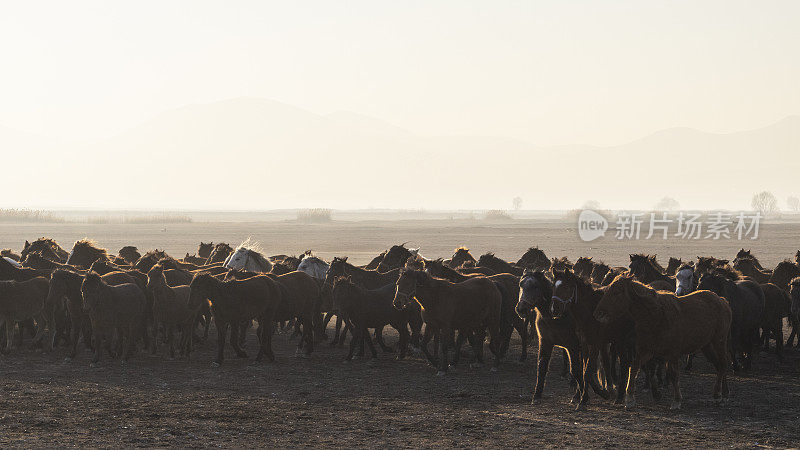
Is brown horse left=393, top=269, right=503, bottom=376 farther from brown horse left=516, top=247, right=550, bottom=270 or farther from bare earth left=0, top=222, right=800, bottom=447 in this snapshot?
brown horse left=516, top=247, right=550, bottom=270

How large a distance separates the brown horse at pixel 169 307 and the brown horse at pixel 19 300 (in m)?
2.10

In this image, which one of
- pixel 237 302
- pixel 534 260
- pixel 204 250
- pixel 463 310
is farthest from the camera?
pixel 204 250

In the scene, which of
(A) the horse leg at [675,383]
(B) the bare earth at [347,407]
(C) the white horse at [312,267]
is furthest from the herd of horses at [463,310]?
(C) the white horse at [312,267]

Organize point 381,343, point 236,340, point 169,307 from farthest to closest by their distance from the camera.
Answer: point 381,343 < point 169,307 < point 236,340

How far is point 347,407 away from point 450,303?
9.83ft

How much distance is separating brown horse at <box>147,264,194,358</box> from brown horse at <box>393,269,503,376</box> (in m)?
4.20

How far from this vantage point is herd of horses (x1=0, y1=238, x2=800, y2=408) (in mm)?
10547

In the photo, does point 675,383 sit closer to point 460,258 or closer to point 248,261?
point 460,258

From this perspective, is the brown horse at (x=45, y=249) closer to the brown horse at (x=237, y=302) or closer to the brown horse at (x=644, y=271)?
the brown horse at (x=237, y=302)

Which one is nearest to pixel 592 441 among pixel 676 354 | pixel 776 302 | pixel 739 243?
pixel 676 354

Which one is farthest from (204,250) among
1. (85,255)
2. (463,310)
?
(463,310)

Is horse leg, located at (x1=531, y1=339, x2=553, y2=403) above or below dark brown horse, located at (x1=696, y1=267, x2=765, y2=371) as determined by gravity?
below

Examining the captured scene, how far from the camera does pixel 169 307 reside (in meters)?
14.6

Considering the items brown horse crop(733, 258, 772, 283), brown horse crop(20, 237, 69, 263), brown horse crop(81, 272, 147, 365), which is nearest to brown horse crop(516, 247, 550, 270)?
brown horse crop(733, 258, 772, 283)
